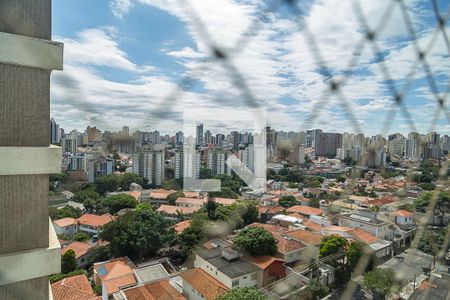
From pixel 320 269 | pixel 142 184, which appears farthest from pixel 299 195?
pixel 320 269

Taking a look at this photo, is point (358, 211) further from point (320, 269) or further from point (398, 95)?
point (398, 95)

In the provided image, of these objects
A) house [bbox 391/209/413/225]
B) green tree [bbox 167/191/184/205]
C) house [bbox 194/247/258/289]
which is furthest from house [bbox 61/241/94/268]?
house [bbox 391/209/413/225]

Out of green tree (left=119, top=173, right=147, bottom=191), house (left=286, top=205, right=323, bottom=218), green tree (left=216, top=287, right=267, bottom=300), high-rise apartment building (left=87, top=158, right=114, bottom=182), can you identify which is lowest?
house (left=286, top=205, right=323, bottom=218)

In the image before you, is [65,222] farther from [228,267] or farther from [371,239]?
[371,239]

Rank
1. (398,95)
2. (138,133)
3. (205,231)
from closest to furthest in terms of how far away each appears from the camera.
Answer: (138,133)
(398,95)
(205,231)

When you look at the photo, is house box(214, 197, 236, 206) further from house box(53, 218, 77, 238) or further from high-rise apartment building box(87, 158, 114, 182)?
high-rise apartment building box(87, 158, 114, 182)

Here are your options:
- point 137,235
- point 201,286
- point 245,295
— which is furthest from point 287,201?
point 245,295
